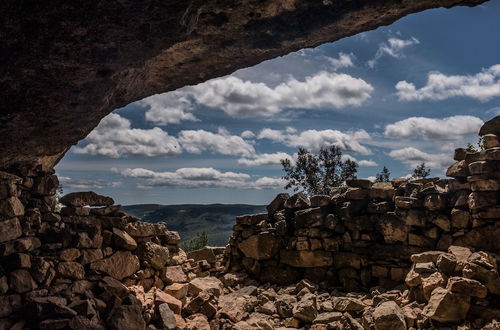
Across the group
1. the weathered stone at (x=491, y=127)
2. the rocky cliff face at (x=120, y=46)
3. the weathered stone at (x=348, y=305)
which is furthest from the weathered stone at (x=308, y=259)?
the rocky cliff face at (x=120, y=46)

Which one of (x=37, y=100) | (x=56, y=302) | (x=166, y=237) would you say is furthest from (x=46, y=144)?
(x=166, y=237)

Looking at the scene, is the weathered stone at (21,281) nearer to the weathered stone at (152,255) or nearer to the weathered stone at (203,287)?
the weathered stone at (152,255)

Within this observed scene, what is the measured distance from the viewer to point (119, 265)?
6.81 metres

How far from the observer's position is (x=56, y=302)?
16.5 ft

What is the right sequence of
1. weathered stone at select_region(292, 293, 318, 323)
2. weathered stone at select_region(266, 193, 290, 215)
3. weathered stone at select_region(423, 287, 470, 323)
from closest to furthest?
weathered stone at select_region(423, 287, 470, 323) → weathered stone at select_region(292, 293, 318, 323) → weathered stone at select_region(266, 193, 290, 215)

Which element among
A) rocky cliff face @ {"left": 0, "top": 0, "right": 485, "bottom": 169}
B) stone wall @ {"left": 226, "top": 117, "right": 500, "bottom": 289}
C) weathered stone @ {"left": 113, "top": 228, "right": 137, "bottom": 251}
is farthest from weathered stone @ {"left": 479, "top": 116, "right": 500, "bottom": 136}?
weathered stone @ {"left": 113, "top": 228, "right": 137, "bottom": 251}

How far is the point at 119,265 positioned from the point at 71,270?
3.54 feet

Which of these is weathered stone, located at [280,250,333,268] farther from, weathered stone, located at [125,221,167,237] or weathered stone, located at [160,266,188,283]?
weathered stone, located at [125,221,167,237]

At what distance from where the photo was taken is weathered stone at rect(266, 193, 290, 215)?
10.6m

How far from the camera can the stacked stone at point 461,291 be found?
5.45 metres

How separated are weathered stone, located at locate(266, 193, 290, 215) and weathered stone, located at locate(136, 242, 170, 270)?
3.84 m

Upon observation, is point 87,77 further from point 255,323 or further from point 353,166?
point 353,166

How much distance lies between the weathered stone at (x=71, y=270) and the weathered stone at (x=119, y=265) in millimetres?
306

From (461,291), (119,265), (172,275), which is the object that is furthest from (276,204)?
(461,291)
